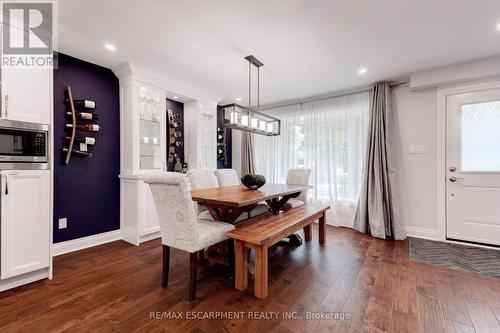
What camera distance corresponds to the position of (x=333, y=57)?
9.30 feet

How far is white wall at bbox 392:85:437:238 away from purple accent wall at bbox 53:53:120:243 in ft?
14.4

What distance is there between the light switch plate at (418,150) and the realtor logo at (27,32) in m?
4.68

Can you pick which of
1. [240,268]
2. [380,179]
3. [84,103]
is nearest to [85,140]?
[84,103]

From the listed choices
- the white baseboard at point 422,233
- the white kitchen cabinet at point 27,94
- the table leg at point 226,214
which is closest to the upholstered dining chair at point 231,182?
the table leg at point 226,214

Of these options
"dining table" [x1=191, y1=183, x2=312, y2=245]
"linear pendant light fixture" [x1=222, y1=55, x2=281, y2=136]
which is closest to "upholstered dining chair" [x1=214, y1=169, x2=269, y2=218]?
"dining table" [x1=191, y1=183, x2=312, y2=245]

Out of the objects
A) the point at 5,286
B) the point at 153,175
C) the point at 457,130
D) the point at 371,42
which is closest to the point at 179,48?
the point at 153,175

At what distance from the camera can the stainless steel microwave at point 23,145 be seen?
1.97m

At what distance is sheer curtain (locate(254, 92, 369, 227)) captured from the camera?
13.0 ft

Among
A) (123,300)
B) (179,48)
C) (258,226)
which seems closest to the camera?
(123,300)

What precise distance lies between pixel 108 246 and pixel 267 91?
3.54 metres

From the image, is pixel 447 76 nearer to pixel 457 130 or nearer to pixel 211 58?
pixel 457 130

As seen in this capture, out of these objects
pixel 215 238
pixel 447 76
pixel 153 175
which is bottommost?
pixel 215 238

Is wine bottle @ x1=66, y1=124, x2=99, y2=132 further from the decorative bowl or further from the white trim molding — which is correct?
the white trim molding

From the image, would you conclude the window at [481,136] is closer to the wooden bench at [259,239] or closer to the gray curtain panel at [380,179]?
the gray curtain panel at [380,179]
